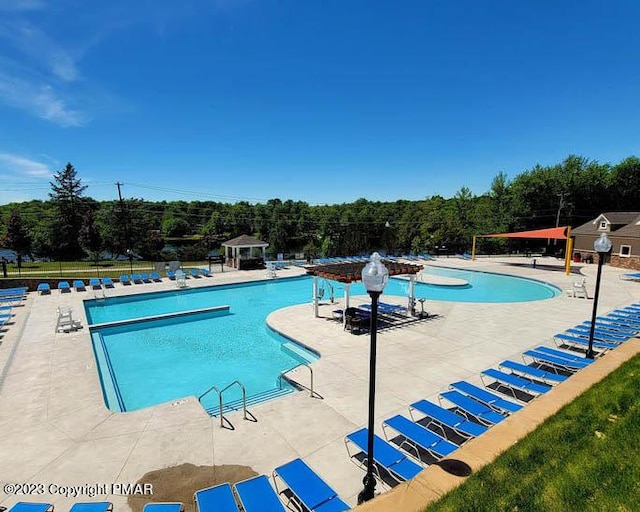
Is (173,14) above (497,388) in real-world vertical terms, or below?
above

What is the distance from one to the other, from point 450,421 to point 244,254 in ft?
75.5

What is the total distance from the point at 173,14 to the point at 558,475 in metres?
15.6

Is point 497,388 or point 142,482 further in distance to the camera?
point 497,388

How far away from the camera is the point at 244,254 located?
2662 centimetres

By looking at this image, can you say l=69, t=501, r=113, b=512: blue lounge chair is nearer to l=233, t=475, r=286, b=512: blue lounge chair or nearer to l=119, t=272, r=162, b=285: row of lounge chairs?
l=233, t=475, r=286, b=512: blue lounge chair

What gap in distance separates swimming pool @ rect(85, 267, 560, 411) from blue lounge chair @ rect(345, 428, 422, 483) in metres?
3.06

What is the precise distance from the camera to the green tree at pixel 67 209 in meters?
41.8

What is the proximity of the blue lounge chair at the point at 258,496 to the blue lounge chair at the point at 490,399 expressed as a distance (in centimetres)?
399

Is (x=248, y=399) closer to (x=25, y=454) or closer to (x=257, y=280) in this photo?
(x=25, y=454)

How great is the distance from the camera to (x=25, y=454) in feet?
16.3

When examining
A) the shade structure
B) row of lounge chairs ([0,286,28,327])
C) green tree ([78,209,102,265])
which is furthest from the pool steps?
green tree ([78,209,102,265])

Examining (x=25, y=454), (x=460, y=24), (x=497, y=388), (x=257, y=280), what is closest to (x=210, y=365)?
(x=25, y=454)

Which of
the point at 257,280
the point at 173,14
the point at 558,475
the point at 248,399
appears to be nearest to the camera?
the point at 558,475

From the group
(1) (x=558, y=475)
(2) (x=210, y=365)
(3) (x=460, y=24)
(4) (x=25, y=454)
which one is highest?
(3) (x=460, y=24)
